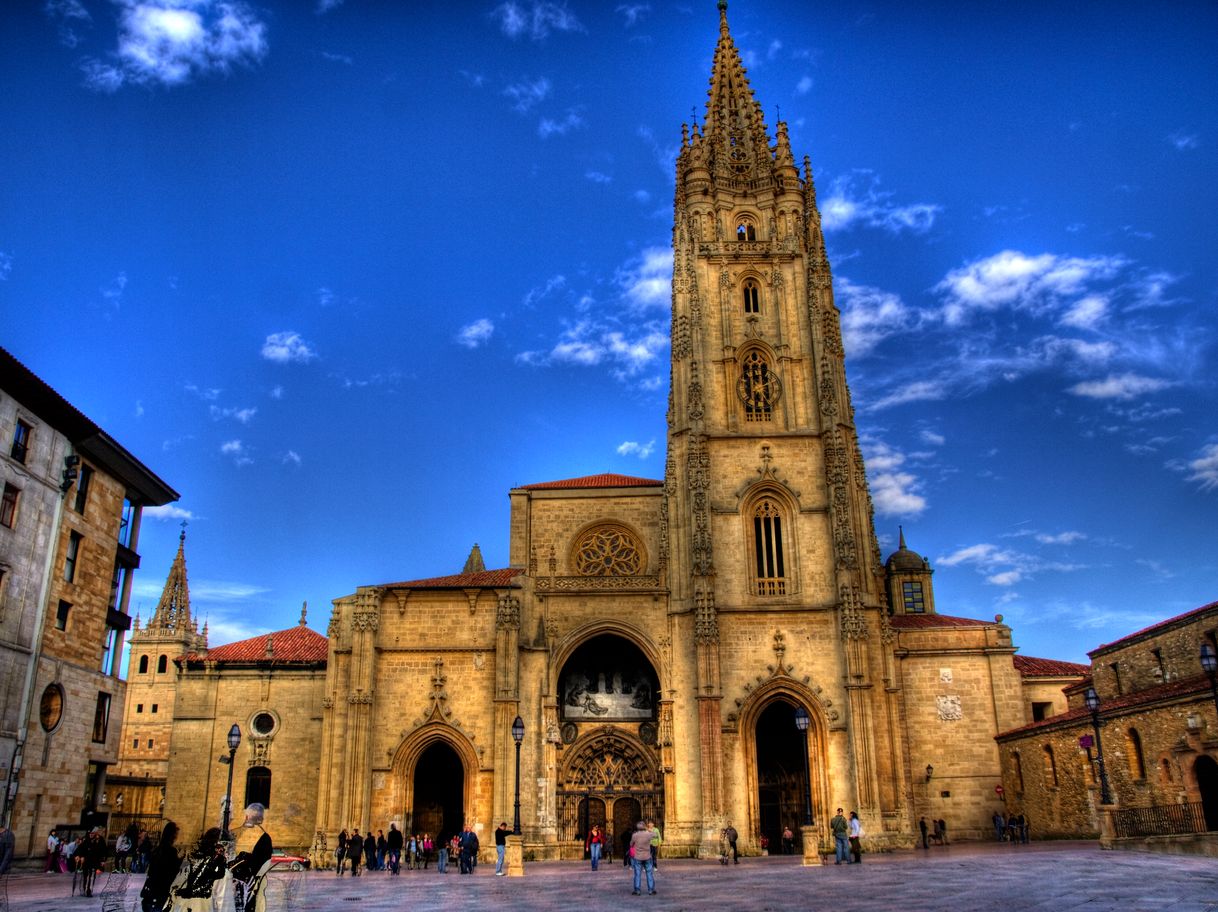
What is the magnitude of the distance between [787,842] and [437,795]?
1258 centimetres

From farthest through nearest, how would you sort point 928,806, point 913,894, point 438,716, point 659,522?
point 659,522, point 928,806, point 438,716, point 913,894

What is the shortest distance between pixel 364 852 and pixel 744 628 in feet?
→ 47.7

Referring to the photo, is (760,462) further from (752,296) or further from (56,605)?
(56,605)

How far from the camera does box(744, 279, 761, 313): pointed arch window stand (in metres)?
39.3

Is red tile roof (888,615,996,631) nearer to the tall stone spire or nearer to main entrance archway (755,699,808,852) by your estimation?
main entrance archway (755,699,808,852)

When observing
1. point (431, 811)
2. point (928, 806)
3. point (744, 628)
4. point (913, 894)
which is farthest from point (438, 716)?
point (913, 894)

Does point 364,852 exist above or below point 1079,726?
below

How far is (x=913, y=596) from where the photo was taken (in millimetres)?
57906

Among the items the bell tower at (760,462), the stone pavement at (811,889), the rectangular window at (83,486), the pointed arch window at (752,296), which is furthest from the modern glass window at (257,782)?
the pointed arch window at (752,296)

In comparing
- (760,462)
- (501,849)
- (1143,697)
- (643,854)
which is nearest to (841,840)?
(501,849)

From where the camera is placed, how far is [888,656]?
1328 inches

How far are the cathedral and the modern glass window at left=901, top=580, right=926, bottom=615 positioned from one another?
16.2 m

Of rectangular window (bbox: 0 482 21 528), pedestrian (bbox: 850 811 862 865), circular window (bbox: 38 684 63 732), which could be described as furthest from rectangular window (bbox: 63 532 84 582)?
pedestrian (bbox: 850 811 862 865)

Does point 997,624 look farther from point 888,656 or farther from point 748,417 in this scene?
point 748,417
